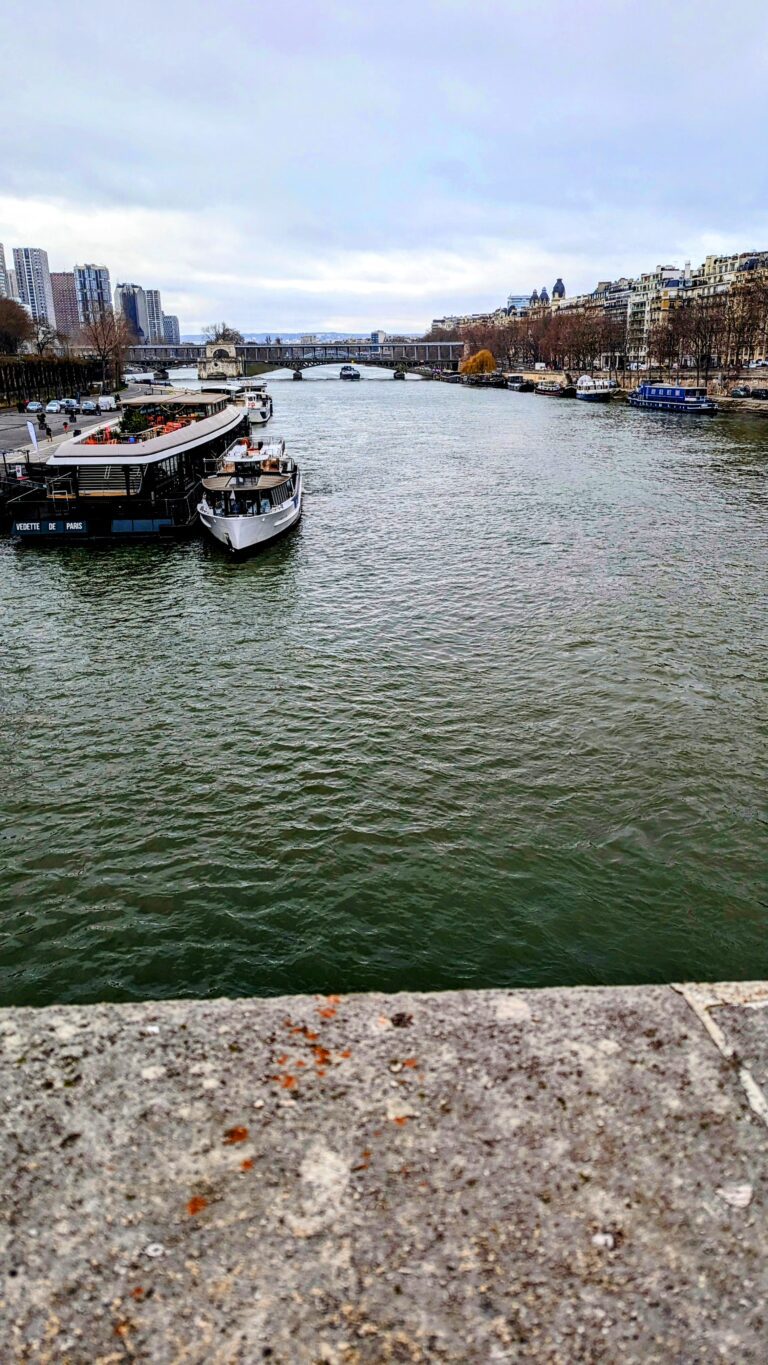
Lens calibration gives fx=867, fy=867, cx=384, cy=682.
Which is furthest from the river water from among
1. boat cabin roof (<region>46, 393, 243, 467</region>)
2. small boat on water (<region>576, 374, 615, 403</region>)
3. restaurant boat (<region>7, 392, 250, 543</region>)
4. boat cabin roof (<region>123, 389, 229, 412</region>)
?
small boat on water (<region>576, 374, 615, 403</region>)

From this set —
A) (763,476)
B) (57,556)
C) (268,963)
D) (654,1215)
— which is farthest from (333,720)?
(763,476)

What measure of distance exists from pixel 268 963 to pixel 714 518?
3701 centimetres

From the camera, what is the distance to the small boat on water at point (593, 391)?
135500 millimetres

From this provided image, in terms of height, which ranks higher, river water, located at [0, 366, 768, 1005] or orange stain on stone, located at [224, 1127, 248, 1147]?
orange stain on stone, located at [224, 1127, 248, 1147]

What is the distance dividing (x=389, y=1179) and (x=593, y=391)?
14466 centimetres

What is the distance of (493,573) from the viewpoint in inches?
1281

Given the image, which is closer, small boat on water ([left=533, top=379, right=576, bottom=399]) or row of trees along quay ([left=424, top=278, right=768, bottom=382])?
row of trees along quay ([left=424, top=278, right=768, bottom=382])

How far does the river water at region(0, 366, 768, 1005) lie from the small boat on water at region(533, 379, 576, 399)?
121 m

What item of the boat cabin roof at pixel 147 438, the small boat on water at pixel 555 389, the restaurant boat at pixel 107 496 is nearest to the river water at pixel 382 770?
the restaurant boat at pixel 107 496

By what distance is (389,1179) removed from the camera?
582cm

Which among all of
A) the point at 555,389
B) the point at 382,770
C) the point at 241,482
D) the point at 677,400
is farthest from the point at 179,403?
the point at 555,389

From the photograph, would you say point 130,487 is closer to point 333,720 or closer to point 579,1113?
point 333,720

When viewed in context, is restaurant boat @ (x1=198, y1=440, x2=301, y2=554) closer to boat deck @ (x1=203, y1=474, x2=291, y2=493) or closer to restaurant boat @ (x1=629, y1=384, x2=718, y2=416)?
boat deck @ (x1=203, y1=474, x2=291, y2=493)

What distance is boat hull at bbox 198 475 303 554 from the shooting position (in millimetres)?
35375
